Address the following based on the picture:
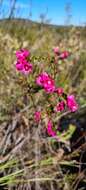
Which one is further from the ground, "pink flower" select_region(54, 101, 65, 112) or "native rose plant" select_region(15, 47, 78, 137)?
"native rose plant" select_region(15, 47, 78, 137)

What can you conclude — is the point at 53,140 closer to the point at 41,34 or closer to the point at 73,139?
the point at 73,139

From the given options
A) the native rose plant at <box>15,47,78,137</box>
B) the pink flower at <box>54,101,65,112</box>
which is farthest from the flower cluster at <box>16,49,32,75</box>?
the pink flower at <box>54,101,65,112</box>

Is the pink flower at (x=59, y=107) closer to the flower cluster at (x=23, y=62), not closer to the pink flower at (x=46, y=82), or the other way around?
the pink flower at (x=46, y=82)

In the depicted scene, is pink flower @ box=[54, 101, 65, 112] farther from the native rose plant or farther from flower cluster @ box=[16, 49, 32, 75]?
flower cluster @ box=[16, 49, 32, 75]

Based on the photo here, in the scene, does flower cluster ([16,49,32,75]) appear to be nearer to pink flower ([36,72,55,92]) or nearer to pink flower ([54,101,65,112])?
pink flower ([36,72,55,92])

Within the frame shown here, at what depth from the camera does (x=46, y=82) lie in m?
1.92

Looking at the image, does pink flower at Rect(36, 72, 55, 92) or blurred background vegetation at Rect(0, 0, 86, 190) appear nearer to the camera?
pink flower at Rect(36, 72, 55, 92)

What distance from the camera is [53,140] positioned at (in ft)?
11.8

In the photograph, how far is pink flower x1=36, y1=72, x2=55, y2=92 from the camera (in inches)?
75.1

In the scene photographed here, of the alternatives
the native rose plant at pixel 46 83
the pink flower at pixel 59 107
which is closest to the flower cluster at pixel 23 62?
the native rose plant at pixel 46 83

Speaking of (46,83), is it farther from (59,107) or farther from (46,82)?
(59,107)

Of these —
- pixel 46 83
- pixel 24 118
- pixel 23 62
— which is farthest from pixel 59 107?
pixel 24 118

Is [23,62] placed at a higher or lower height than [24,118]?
higher

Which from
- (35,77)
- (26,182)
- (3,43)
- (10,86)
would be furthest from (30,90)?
(3,43)
